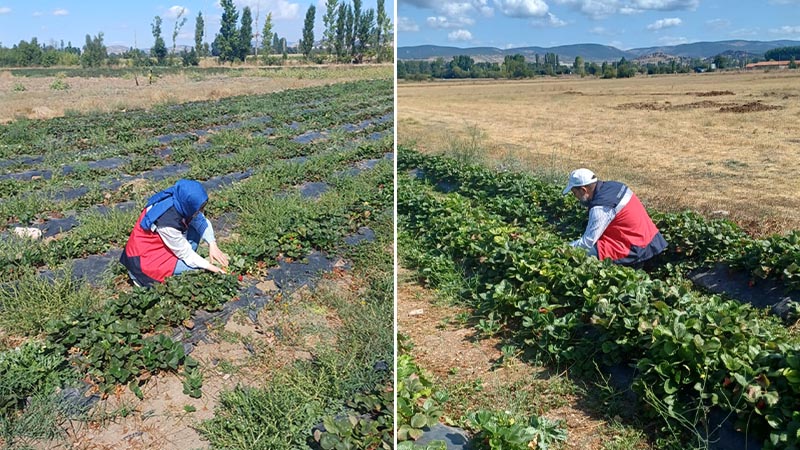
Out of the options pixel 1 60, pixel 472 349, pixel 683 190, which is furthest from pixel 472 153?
pixel 1 60

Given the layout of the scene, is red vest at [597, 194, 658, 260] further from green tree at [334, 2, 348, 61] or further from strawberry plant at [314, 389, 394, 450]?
green tree at [334, 2, 348, 61]

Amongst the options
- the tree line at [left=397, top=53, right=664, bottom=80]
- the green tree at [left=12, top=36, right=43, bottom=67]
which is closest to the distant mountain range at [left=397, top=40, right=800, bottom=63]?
the tree line at [left=397, top=53, right=664, bottom=80]

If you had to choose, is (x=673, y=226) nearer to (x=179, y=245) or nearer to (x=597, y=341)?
(x=597, y=341)

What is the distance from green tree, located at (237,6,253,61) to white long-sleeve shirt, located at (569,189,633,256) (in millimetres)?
25989

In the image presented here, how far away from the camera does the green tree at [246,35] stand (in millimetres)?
29125

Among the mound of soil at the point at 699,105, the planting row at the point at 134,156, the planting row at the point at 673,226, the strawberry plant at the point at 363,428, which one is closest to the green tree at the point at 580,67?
the mound of soil at the point at 699,105

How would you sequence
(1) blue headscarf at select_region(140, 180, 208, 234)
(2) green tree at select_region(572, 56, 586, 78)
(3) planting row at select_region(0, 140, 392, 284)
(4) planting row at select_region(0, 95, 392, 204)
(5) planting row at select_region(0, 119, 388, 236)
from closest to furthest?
(1) blue headscarf at select_region(140, 180, 208, 234)
(3) planting row at select_region(0, 140, 392, 284)
(5) planting row at select_region(0, 119, 388, 236)
(4) planting row at select_region(0, 95, 392, 204)
(2) green tree at select_region(572, 56, 586, 78)

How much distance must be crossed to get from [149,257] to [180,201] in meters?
0.54

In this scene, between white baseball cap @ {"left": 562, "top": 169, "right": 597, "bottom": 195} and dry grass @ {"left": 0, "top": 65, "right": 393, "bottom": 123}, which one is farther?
dry grass @ {"left": 0, "top": 65, "right": 393, "bottom": 123}

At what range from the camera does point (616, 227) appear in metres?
5.39

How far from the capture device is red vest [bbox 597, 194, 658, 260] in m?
5.32

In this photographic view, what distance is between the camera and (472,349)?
4336 mm

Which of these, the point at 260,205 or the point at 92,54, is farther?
the point at 92,54

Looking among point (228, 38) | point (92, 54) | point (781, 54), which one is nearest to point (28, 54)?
point (92, 54)
